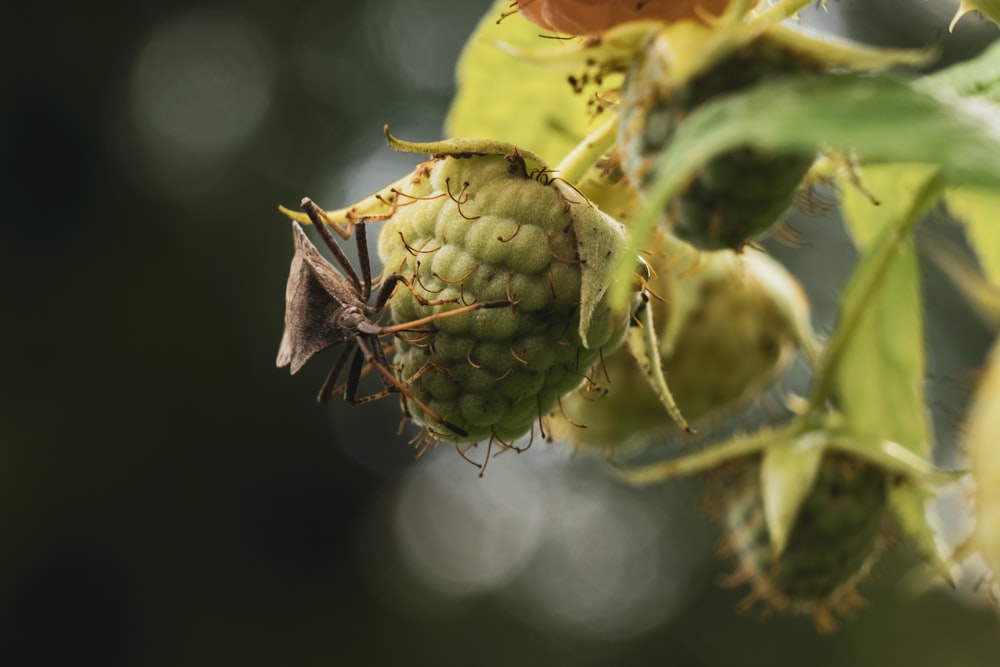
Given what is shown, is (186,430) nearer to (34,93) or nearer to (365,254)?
(34,93)

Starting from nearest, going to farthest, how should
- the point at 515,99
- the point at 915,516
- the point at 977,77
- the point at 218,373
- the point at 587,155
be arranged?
the point at 977,77
the point at 587,155
the point at 915,516
the point at 515,99
the point at 218,373

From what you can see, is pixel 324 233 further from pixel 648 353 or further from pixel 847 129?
pixel 847 129

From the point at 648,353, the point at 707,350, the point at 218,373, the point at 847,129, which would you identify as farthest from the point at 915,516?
the point at 218,373

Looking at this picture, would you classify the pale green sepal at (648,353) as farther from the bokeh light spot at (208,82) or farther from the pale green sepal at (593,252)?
the bokeh light spot at (208,82)

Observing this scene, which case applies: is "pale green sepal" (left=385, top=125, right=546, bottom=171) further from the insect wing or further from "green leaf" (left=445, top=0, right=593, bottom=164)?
"green leaf" (left=445, top=0, right=593, bottom=164)

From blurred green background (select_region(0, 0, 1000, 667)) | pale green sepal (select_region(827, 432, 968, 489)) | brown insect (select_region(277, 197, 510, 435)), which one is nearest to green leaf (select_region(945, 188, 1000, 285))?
pale green sepal (select_region(827, 432, 968, 489))

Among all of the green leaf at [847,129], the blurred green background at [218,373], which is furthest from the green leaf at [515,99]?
the blurred green background at [218,373]
